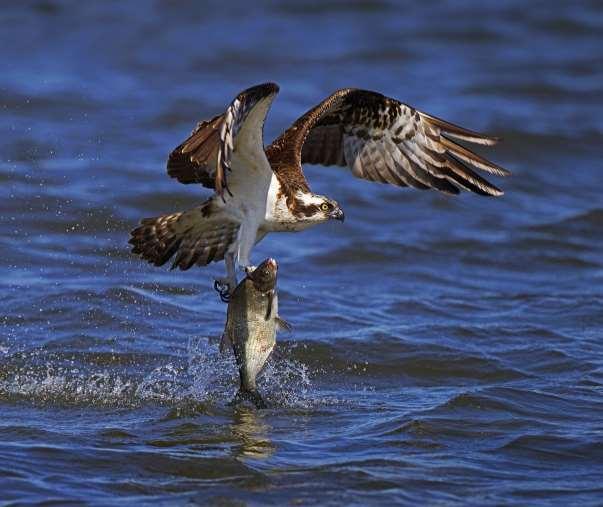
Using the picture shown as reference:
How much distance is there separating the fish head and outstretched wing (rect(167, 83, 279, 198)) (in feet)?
1.33

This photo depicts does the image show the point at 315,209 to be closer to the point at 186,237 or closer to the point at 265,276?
the point at 186,237

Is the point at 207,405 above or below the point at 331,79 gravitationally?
below

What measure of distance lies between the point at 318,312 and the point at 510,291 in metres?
1.64

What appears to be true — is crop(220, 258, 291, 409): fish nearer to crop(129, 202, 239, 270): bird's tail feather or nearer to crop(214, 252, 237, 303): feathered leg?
crop(214, 252, 237, 303): feathered leg

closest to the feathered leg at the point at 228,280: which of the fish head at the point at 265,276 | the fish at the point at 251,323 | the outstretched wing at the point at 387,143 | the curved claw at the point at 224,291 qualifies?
the curved claw at the point at 224,291

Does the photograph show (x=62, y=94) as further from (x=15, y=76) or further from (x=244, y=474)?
(x=244, y=474)

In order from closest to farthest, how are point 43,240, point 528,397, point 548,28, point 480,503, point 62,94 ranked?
point 480,503 → point 528,397 → point 43,240 → point 62,94 → point 548,28

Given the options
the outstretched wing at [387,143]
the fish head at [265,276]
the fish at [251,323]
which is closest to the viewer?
the fish head at [265,276]

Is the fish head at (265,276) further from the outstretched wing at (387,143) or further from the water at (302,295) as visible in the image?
the outstretched wing at (387,143)

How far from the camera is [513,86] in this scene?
52.2 feet

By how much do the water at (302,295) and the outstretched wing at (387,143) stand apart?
107 centimetres

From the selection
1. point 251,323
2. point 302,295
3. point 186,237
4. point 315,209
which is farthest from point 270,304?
point 302,295

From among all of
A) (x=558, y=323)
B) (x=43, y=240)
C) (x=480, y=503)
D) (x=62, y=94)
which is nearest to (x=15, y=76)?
(x=62, y=94)

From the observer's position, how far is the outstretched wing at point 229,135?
567 centimetres
